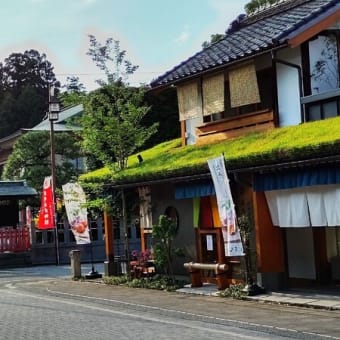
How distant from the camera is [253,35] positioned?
1967 cm

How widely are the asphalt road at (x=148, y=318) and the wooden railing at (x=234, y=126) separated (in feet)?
16.4

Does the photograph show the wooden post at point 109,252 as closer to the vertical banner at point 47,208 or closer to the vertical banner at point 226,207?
the vertical banner at point 226,207

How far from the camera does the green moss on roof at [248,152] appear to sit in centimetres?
1365

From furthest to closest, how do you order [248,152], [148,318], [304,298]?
[248,152] < [304,298] < [148,318]

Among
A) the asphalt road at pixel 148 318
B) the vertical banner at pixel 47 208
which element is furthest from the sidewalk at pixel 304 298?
the vertical banner at pixel 47 208

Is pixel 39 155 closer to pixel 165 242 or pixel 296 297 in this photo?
pixel 165 242

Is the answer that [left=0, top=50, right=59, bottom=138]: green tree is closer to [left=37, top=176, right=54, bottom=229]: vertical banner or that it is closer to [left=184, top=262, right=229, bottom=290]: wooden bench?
[left=37, top=176, right=54, bottom=229]: vertical banner

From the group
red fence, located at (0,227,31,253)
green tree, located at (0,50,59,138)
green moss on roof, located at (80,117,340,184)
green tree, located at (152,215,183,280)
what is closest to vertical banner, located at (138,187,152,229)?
green moss on roof, located at (80,117,340,184)

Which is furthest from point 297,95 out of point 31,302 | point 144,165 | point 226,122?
point 31,302

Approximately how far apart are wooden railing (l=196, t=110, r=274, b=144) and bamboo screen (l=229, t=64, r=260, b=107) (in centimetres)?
40

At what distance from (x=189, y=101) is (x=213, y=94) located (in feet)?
5.07

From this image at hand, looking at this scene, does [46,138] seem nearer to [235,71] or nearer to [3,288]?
[3,288]

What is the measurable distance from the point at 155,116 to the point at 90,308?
2592 centimetres

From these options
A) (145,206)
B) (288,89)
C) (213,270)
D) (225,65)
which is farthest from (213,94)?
(213,270)
